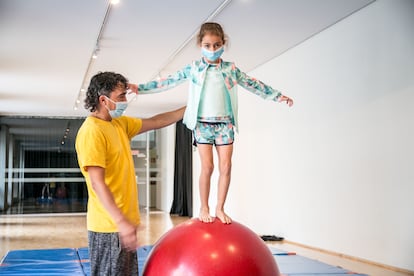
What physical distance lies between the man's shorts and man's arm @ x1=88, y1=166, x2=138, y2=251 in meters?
0.69

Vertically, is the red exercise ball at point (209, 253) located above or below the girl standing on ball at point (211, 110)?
below

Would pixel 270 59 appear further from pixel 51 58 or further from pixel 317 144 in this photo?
pixel 51 58

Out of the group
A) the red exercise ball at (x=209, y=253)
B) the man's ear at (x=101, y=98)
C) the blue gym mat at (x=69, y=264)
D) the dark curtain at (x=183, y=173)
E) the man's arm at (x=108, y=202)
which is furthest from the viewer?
the dark curtain at (x=183, y=173)

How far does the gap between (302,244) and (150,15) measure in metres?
3.46

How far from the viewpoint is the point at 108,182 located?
6.66 feet

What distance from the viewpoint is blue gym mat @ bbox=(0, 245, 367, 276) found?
4250 mm

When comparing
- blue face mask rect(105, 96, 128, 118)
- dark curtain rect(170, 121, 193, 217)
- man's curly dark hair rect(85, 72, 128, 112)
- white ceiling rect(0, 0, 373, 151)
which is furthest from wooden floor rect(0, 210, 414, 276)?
white ceiling rect(0, 0, 373, 151)

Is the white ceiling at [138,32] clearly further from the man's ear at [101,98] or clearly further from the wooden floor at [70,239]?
the man's ear at [101,98]

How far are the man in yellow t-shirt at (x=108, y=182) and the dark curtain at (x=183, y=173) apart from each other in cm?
935

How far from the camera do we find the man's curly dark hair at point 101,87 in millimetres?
2133

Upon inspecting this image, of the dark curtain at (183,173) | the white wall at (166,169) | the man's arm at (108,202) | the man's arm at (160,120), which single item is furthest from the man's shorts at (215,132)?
the white wall at (166,169)

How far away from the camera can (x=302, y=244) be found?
628cm

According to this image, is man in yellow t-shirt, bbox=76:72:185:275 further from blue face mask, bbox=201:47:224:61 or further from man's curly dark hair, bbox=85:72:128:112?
blue face mask, bbox=201:47:224:61

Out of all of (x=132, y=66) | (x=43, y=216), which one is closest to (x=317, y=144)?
(x=132, y=66)
